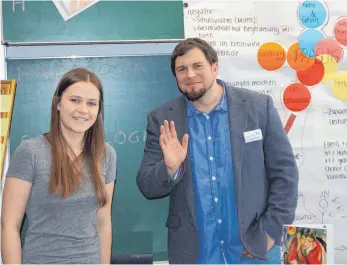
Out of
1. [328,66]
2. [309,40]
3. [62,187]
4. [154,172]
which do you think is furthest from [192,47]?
[328,66]

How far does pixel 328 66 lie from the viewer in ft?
10.3

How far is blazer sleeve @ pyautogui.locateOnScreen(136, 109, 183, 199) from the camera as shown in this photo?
2209 mm

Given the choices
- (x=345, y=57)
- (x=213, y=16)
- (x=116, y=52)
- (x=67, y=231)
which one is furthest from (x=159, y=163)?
(x=345, y=57)

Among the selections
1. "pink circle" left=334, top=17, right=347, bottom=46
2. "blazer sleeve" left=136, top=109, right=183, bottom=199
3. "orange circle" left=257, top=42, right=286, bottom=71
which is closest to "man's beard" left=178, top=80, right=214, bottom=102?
"blazer sleeve" left=136, top=109, right=183, bottom=199

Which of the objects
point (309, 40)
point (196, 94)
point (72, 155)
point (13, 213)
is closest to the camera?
point (13, 213)

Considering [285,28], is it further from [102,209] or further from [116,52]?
[102,209]

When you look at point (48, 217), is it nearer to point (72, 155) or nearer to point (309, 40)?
point (72, 155)

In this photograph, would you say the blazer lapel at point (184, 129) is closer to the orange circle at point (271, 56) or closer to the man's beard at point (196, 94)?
the man's beard at point (196, 94)

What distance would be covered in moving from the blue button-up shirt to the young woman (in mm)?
512

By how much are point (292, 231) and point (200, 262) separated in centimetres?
80

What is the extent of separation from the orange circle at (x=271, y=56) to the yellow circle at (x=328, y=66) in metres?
0.28

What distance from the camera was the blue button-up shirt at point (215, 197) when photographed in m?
2.31

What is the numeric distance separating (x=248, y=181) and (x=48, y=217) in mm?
1052

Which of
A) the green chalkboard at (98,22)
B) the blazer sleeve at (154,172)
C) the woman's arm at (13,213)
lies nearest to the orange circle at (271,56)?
the green chalkboard at (98,22)
